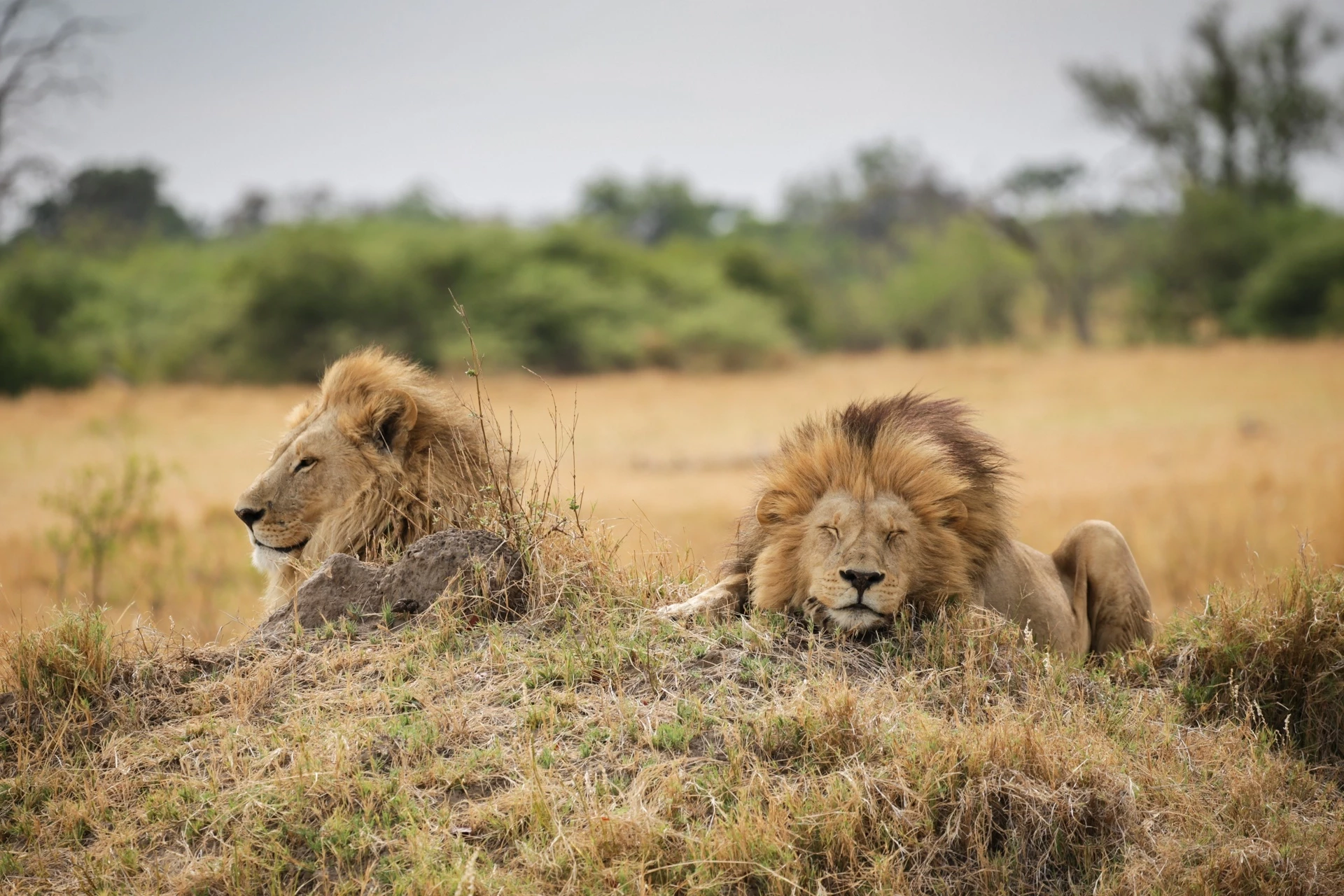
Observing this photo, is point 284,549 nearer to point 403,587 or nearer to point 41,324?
point 403,587

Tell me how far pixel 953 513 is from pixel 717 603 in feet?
3.39

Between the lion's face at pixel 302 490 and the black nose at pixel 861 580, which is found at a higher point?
the lion's face at pixel 302 490

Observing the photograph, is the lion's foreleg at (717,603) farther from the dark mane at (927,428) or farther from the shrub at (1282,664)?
the shrub at (1282,664)

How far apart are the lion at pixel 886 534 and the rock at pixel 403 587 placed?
0.75 m

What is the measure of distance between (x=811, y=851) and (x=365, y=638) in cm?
206

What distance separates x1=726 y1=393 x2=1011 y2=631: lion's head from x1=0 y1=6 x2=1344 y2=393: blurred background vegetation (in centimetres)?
2488

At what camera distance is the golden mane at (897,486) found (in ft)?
16.2

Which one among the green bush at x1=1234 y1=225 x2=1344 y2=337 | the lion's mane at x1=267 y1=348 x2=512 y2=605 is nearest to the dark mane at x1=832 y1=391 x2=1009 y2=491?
the lion's mane at x1=267 y1=348 x2=512 y2=605

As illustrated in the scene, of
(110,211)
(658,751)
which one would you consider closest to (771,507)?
(658,751)

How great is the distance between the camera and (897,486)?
4.96 metres

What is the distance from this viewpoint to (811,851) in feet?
12.6

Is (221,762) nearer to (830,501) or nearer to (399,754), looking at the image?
(399,754)

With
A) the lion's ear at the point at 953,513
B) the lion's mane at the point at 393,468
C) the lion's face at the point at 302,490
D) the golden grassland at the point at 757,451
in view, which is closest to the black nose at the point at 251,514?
the lion's face at the point at 302,490

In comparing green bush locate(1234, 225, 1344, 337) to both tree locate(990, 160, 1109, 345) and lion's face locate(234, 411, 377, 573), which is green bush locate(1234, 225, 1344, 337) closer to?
tree locate(990, 160, 1109, 345)
